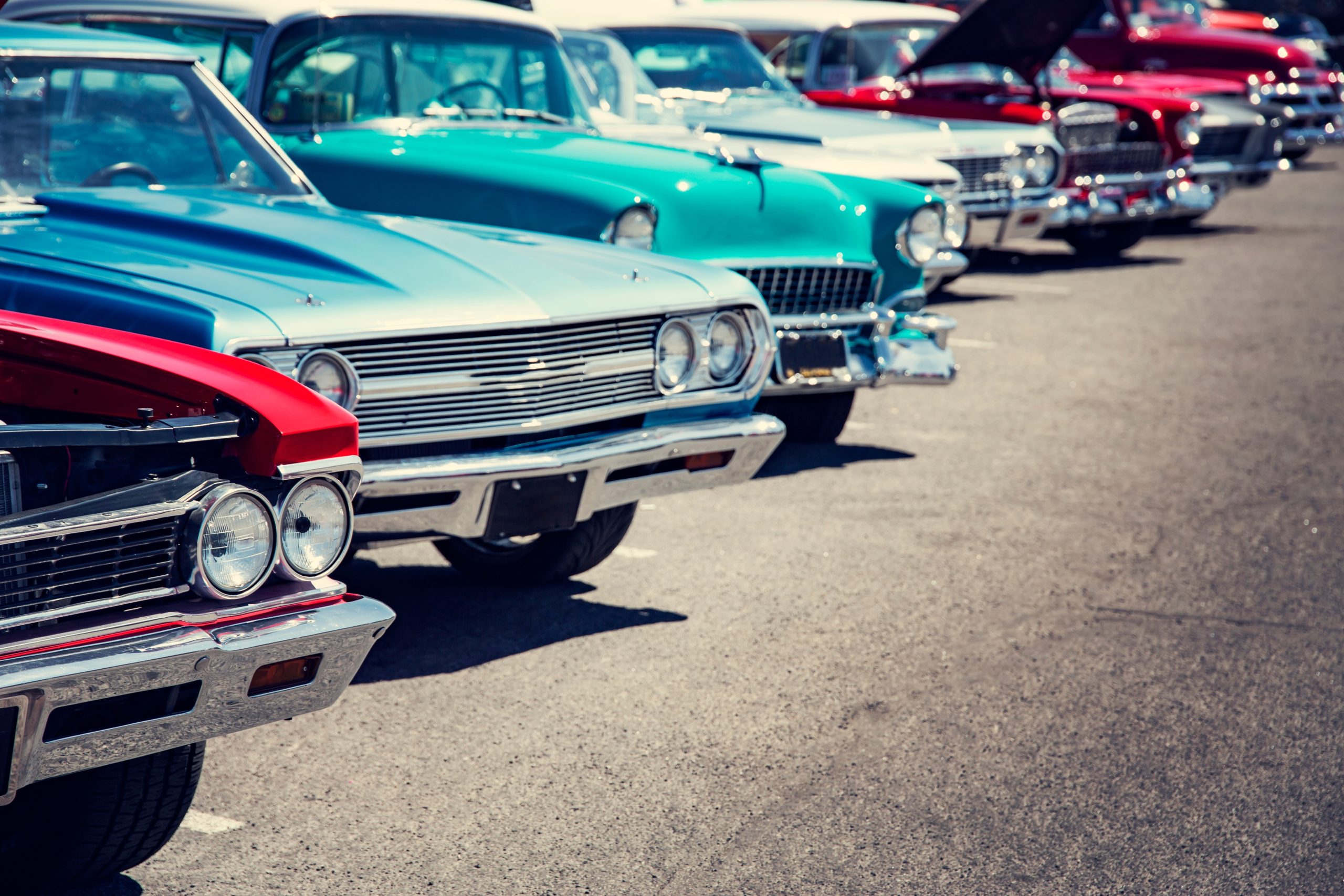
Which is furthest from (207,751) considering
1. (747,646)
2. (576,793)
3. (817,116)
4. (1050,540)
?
(817,116)

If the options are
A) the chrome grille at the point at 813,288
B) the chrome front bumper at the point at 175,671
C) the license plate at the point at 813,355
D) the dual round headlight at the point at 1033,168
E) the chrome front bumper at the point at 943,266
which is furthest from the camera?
the dual round headlight at the point at 1033,168

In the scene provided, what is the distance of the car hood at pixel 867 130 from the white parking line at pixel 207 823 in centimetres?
529

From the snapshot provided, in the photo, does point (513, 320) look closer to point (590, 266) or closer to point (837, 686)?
point (590, 266)

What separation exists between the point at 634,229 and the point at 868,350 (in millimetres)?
1284

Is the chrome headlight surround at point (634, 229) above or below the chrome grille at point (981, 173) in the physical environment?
below

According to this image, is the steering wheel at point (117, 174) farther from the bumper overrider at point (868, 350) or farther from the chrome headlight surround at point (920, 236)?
the chrome headlight surround at point (920, 236)

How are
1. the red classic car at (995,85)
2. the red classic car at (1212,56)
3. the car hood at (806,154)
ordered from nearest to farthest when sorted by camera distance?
the car hood at (806,154) < the red classic car at (995,85) < the red classic car at (1212,56)

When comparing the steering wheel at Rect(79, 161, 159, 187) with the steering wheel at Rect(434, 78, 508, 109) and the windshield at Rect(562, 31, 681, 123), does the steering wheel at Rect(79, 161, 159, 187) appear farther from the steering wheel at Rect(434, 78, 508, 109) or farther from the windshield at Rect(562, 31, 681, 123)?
the windshield at Rect(562, 31, 681, 123)

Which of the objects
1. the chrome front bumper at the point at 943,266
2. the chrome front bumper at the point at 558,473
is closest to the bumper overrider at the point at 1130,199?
the chrome front bumper at the point at 943,266

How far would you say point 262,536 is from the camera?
248 cm

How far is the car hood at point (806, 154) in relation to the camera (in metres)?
7.00

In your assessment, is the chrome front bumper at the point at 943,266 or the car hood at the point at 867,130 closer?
the chrome front bumper at the point at 943,266

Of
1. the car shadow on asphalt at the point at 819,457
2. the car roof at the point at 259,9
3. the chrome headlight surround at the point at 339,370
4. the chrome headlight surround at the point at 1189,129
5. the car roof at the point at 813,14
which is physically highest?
the car roof at the point at 813,14

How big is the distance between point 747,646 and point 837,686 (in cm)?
35
